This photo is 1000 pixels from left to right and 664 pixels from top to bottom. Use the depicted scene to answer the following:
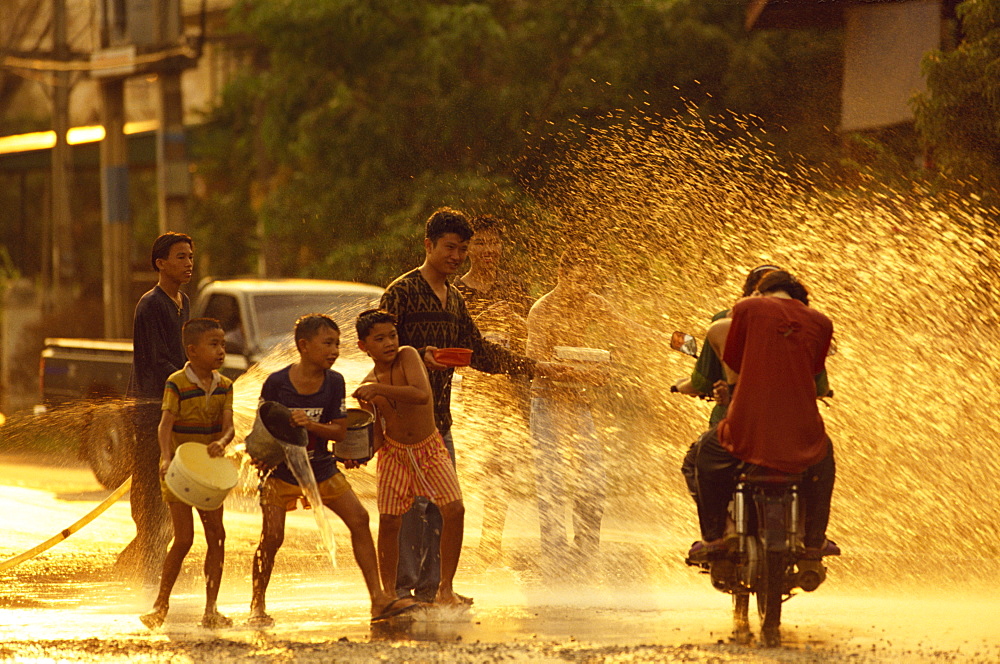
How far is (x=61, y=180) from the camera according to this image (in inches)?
1049

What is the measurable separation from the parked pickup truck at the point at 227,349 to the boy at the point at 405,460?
4.96 metres

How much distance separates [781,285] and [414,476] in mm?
1857

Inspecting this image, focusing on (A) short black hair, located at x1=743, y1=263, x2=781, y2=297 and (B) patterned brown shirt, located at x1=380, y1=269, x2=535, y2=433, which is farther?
(B) patterned brown shirt, located at x1=380, y1=269, x2=535, y2=433

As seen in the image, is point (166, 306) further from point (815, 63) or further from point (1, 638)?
point (815, 63)

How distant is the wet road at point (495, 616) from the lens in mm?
5988

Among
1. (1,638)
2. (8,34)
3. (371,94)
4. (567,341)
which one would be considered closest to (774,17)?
(371,94)

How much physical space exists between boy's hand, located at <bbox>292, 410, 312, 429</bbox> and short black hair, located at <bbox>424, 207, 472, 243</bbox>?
112 cm

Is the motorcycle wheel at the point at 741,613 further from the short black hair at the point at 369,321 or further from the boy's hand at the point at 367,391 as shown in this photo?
the short black hair at the point at 369,321

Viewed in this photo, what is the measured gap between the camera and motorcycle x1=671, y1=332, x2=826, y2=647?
6281 mm

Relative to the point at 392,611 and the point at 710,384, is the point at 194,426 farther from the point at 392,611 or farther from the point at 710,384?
the point at 710,384

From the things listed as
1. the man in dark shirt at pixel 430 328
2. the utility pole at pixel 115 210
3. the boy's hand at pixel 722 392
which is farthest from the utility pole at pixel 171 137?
the boy's hand at pixel 722 392

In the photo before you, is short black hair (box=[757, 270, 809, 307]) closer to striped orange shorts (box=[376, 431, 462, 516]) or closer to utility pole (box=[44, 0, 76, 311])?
striped orange shorts (box=[376, 431, 462, 516])

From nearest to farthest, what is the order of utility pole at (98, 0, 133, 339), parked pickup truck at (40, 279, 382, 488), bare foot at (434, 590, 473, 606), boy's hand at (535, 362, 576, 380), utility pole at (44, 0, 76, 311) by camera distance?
bare foot at (434, 590, 473, 606)
boy's hand at (535, 362, 576, 380)
parked pickup truck at (40, 279, 382, 488)
utility pole at (98, 0, 133, 339)
utility pole at (44, 0, 76, 311)

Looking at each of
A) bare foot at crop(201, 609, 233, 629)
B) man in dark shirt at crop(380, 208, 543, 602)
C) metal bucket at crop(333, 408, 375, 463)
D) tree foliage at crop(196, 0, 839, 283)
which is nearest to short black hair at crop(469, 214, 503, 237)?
man in dark shirt at crop(380, 208, 543, 602)
